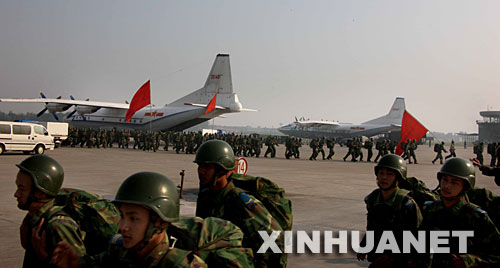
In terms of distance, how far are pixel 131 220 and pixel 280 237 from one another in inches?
50.7

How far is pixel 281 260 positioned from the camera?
3.21 metres

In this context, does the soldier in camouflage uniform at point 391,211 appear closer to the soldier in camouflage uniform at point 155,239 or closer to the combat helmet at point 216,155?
the combat helmet at point 216,155

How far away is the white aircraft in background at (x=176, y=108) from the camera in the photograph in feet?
130

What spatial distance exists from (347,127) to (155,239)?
67.6 meters

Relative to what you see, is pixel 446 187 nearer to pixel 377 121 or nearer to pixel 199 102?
pixel 199 102

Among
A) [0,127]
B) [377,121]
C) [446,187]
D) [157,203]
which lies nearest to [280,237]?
[157,203]

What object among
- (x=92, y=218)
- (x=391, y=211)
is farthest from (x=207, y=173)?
(x=391, y=211)

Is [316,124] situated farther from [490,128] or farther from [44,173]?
[44,173]

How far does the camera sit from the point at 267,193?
12.0ft

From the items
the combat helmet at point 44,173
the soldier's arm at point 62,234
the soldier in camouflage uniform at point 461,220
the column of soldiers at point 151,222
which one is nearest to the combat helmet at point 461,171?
the soldier in camouflage uniform at point 461,220

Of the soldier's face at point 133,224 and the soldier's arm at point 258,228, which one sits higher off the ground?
the soldier's face at point 133,224

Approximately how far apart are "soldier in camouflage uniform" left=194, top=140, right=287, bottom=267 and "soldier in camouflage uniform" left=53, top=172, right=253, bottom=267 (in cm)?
63

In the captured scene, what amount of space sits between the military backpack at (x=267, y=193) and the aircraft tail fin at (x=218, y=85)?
3715 centimetres

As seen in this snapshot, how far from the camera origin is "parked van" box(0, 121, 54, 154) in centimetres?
2144
